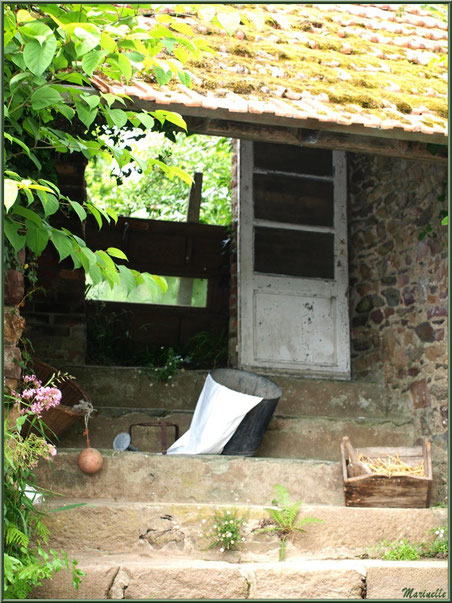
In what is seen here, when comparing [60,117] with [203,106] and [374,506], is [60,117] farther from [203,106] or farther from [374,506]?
[374,506]

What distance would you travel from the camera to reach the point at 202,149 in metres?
11.4

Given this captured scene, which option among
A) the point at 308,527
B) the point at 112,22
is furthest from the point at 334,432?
the point at 112,22

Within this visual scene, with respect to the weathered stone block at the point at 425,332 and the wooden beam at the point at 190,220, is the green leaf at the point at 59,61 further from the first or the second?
the wooden beam at the point at 190,220

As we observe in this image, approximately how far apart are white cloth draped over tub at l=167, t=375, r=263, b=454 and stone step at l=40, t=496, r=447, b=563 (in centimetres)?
67

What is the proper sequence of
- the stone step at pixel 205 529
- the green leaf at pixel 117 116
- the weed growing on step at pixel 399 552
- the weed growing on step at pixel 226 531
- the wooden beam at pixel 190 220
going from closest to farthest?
the green leaf at pixel 117 116 < the stone step at pixel 205 529 < the weed growing on step at pixel 226 531 < the weed growing on step at pixel 399 552 < the wooden beam at pixel 190 220

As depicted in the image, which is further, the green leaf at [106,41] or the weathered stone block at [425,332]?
the weathered stone block at [425,332]

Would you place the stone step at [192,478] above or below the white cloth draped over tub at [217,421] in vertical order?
below

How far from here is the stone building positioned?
4.89 m

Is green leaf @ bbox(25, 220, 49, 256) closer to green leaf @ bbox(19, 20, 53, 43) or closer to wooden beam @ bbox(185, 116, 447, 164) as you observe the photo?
green leaf @ bbox(19, 20, 53, 43)

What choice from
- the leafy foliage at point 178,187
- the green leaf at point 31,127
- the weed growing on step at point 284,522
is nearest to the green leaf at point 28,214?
the green leaf at point 31,127

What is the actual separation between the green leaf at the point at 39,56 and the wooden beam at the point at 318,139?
2040mm

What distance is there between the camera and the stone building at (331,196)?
489 centimetres

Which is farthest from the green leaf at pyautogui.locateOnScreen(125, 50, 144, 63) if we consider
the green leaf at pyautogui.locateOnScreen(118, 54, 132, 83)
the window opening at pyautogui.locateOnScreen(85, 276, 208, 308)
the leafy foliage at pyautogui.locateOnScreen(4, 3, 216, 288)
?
the window opening at pyautogui.locateOnScreen(85, 276, 208, 308)

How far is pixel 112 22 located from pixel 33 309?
389 centimetres
